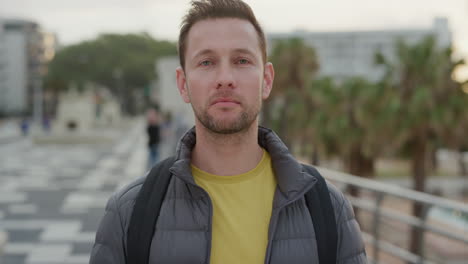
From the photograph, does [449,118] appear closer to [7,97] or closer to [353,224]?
[353,224]

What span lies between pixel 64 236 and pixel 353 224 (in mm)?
7518

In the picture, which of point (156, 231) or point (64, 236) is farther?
point (64, 236)

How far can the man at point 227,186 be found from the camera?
1.59 m

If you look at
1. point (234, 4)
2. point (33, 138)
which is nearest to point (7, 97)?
point (33, 138)

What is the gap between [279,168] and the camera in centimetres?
175

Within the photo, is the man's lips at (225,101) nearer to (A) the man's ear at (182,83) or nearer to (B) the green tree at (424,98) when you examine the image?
(A) the man's ear at (182,83)

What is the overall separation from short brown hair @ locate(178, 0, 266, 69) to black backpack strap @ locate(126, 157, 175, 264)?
47cm

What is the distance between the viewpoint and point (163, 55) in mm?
77688

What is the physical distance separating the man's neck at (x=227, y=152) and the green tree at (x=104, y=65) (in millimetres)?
70527

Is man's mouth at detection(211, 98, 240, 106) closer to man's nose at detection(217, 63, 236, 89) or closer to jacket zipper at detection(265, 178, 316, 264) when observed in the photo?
man's nose at detection(217, 63, 236, 89)

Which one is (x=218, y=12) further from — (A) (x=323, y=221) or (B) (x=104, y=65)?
Answer: (B) (x=104, y=65)

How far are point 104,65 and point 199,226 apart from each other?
73034mm

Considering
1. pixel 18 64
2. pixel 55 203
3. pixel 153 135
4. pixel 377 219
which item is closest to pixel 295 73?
pixel 153 135

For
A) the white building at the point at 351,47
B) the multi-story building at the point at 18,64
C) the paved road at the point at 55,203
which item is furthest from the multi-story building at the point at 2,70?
the paved road at the point at 55,203
